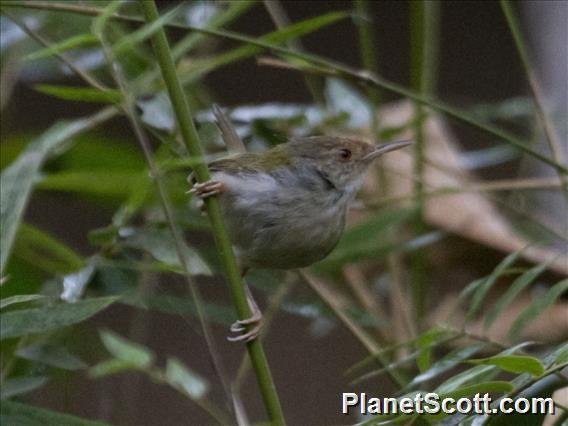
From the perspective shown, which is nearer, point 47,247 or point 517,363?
point 517,363

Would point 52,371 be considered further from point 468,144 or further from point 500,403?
point 468,144

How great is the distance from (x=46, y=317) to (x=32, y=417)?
12 centimetres

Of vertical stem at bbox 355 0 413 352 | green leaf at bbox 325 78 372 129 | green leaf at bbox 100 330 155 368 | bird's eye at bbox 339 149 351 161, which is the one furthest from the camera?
green leaf at bbox 325 78 372 129

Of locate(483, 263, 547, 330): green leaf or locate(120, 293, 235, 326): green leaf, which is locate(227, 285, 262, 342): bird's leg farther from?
locate(483, 263, 547, 330): green leaf

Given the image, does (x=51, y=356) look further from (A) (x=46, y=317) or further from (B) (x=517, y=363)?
(B) (x=517, y=363)

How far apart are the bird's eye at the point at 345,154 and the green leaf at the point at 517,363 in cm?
90

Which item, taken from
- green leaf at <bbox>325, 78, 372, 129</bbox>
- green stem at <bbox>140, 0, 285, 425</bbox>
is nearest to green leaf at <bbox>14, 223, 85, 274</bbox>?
green stem at <bbox>140, 0, 285, 425</bbox>

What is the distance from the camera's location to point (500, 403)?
1.09 metres

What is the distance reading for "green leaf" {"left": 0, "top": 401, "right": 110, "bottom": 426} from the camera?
1193 millimetres

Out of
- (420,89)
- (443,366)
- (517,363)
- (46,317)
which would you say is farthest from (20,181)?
(420,89)

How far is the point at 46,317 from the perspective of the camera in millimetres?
1200

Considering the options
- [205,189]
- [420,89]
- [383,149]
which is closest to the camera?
[205,189]

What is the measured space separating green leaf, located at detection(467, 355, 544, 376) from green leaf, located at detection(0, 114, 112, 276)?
58cm

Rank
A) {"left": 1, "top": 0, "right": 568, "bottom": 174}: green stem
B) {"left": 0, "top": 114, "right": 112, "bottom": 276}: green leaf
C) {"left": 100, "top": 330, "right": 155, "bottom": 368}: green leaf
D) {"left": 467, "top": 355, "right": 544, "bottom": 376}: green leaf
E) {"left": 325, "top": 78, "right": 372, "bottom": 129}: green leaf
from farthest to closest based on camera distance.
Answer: {"left": 325, "top": 78, "right": 372, "bottom": 129}: green leaf < {"left": 100, "top": 330, "right": 155, "bottom": 368}: green leaf < {"left": 1, "top": 0, "right": 568, "bottom": 174}: green stem < {"left": 0, "top": 114, "right": 112, "bottom": 276}: green leaf < {"left": 467, "top": 355, "right": 544, "bottom": 376}: green leaf
